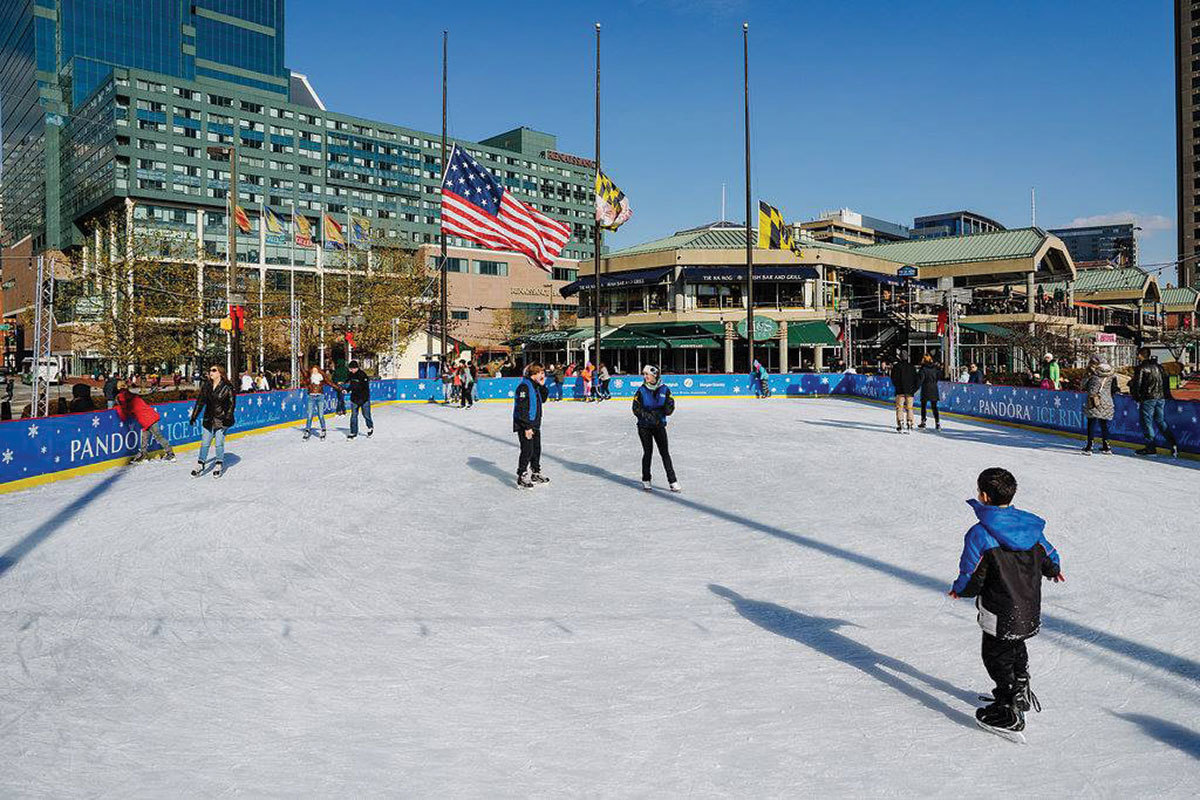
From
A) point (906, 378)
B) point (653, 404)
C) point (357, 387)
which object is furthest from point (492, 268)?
point (653, 404)

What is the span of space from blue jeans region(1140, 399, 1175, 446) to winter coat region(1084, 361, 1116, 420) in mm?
727

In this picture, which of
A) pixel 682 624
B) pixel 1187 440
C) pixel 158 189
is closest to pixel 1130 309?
pixel 1187 440

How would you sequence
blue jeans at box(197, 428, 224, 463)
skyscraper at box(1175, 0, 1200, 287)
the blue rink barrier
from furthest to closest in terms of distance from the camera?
skyscraper at box(1175, 0, 1200, 287), the blue rink barrier, blue jeans at box(197, 428, 224, 463)

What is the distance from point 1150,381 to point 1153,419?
74 cm

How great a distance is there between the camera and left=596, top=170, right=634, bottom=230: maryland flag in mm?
28922

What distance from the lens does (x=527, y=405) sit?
10695 mm

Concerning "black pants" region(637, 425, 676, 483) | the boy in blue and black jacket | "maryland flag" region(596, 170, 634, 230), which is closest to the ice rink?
the boy in blue and black jacket

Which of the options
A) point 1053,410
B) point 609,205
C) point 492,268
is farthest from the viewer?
point 492,268

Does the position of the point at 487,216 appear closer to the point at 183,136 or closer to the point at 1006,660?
the point at 1006,660

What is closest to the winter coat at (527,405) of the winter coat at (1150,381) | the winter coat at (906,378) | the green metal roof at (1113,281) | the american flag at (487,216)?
the winter coat at (906,378)

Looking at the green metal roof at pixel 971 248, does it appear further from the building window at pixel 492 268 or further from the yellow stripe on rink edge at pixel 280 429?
the building window at pixel 492 268

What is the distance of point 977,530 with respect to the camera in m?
3.84

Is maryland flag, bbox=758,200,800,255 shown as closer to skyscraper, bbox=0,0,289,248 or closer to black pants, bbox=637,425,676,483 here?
black pants, bbox=637,425,676,483

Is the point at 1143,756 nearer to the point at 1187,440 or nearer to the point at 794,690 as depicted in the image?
the point at 794,690
